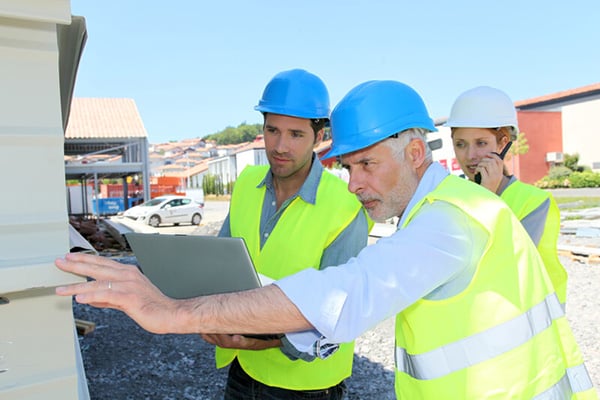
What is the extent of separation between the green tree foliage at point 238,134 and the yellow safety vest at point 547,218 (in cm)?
12720

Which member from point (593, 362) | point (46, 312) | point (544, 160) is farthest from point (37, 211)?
point (544, 160)

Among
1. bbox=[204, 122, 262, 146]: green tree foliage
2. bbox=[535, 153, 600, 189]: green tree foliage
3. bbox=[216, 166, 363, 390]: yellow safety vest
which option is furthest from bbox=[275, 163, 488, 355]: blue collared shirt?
bbox=[204, 122, 262, 146]: green tree foliage

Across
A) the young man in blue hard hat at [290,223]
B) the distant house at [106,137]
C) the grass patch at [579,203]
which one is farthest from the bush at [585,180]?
the young man in blue hard hat at [290,223]

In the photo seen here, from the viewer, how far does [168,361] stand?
17.1 ft

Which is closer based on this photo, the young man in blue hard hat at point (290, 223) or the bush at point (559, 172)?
the young man in blue hard hat at point (290, 223)

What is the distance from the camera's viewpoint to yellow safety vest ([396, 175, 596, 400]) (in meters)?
1.25

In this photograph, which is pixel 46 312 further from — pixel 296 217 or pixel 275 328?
pixel 296 217

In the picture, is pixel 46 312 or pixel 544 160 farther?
pixel 544 160

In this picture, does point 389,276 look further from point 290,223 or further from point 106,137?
point 106,137

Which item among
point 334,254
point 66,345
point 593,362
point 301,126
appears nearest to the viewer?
point 66,345

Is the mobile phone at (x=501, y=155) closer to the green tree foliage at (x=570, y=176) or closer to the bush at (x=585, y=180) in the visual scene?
the green tree foliage at (x=570, y=176)

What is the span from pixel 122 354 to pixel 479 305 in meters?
4.95

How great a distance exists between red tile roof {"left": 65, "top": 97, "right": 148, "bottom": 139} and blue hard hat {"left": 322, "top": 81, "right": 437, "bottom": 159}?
22668 millimetres

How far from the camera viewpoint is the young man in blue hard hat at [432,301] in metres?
1.15
